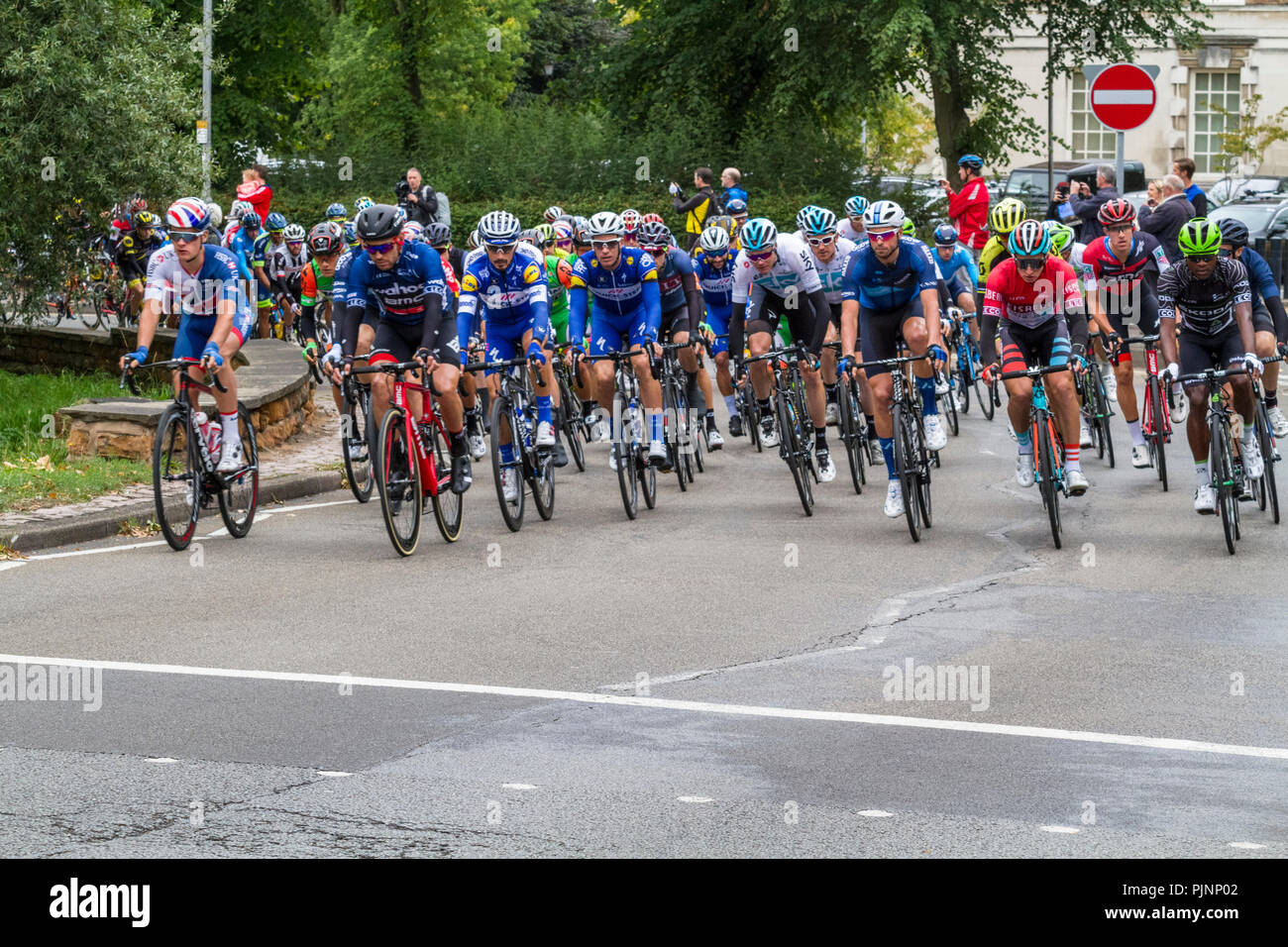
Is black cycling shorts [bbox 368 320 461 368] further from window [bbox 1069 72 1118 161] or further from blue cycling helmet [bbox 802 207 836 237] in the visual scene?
window [bbox 1069 72 1118 161]

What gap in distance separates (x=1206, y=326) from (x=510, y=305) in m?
4.68

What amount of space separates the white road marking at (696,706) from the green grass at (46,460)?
4.71 m

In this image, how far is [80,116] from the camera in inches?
741

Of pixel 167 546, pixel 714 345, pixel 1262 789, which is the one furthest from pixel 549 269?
pixel 1262 789

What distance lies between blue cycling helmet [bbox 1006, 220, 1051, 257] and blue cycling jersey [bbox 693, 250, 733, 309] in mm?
5390

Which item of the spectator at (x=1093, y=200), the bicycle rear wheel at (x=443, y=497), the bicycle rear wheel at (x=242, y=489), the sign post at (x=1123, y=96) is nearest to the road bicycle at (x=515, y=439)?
the bicycle rear wheel at (x=443, y=497)

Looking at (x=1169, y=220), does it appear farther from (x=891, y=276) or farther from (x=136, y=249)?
(x=136, y=249)

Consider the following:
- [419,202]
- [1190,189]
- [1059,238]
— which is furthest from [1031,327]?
[419,202]

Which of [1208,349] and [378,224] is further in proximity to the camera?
[1208,349]

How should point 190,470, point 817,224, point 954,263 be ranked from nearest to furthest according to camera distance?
point 190,470 < point 817,224 < point 954,263

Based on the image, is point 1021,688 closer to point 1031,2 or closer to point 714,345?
point 714,345

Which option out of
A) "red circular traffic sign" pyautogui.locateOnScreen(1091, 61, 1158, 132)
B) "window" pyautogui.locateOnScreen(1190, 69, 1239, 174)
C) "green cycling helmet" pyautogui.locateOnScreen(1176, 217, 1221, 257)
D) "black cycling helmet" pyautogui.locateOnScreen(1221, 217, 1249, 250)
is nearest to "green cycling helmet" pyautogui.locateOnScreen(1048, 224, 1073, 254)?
"black cycling helmet" pyautogui.locateOnScreen(1221, 217, 1249, 250)

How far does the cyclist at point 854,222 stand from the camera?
715 inches

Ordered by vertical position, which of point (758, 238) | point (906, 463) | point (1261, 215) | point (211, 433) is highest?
point (1261, 215)
